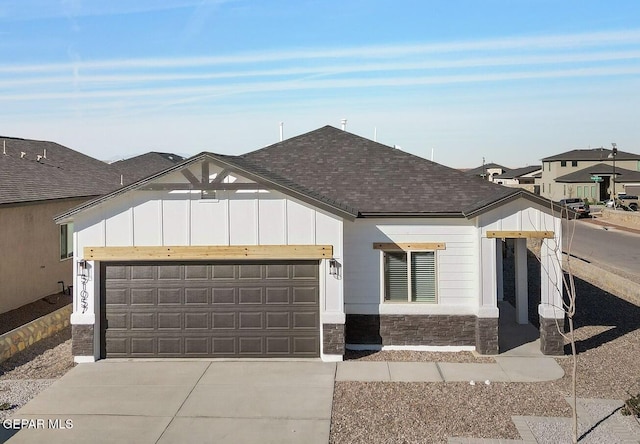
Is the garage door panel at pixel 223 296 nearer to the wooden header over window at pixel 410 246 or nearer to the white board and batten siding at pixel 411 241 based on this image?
the white board and batten siding at pixel 411 241

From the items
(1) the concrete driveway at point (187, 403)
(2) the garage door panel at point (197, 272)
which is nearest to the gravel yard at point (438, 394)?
(1) the concrete driveway at point (187, 403)

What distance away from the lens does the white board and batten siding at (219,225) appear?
11.0 meters

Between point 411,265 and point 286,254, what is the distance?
9.69 ft

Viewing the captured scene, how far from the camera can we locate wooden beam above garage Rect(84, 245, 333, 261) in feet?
36.0

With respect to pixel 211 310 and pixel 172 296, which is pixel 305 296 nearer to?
pixel 211 310

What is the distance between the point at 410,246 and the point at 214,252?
4.35m

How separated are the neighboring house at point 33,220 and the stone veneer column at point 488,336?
12528mm

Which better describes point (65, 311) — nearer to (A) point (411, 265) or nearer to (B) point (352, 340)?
(B) point (352, 340)

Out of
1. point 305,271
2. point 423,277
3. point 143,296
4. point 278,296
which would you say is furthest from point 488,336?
point 143,296

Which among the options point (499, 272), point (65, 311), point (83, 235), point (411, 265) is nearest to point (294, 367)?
point (411, 265)

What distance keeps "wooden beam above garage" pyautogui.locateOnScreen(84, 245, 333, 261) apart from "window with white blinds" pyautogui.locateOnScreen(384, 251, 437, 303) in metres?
1.78

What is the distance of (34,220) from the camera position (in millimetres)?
15898

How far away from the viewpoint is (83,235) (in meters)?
11.0

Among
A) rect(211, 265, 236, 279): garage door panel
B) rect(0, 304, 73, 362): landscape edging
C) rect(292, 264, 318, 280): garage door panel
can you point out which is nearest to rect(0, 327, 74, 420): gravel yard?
rect(0, 304, 73, 362): landscape edging
